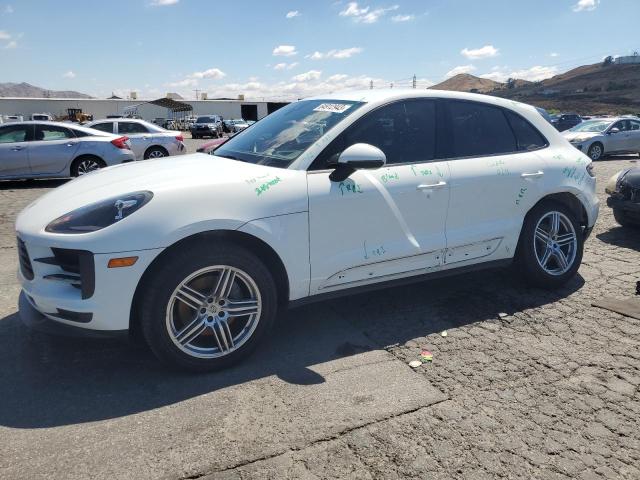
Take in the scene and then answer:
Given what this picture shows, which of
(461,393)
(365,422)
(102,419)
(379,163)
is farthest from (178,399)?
(379,163)

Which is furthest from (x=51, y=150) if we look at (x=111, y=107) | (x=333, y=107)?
Answer: (x=111, y=107)

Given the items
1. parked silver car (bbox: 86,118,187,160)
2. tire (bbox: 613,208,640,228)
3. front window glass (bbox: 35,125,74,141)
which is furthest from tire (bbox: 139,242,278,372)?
parked silver car (bbox: 86,118,187,160)

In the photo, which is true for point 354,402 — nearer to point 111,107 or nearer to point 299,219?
point 299,219

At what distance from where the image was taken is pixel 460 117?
4.02 meters

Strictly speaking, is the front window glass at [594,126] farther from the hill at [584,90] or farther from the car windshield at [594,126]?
the hill at [584,90]

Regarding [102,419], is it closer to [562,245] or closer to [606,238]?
[562,245]

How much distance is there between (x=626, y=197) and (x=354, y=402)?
538 centimetres

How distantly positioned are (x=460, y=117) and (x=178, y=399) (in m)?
2.95

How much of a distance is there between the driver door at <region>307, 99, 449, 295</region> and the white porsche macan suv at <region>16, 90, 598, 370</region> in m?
0.01

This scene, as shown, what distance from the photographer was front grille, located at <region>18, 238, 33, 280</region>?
2.96 m

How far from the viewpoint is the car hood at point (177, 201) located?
276cm

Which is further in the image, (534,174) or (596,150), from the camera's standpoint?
(596,150)

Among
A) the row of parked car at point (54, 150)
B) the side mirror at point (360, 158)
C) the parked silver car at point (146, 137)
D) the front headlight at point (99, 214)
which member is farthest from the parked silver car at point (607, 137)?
the front headlight at point (99, 214)

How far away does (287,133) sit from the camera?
3.75 meters
